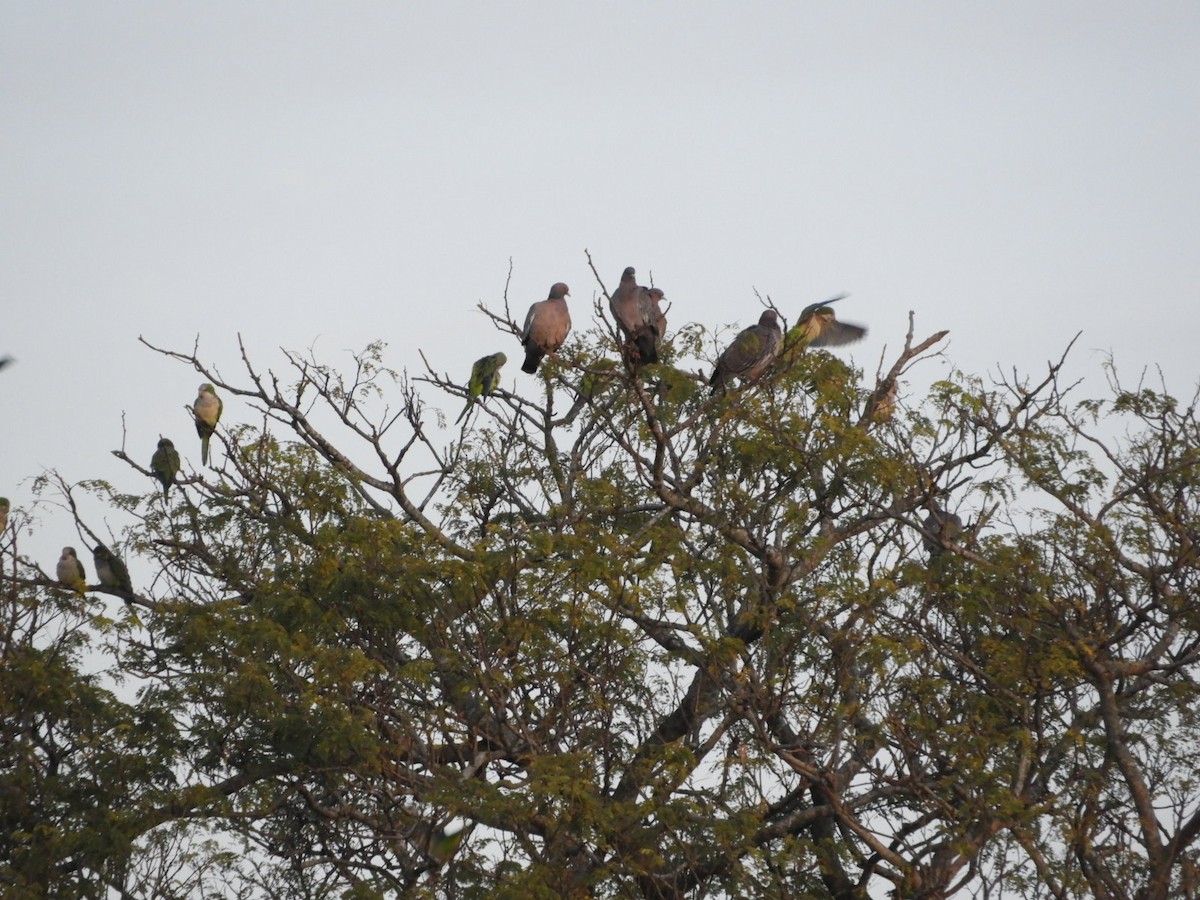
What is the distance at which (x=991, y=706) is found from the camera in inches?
280

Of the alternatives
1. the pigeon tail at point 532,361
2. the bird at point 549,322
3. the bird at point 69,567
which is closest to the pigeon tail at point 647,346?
the pigeon tail at point 532,361

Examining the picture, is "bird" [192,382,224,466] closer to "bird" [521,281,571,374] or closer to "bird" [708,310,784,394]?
"bird" [521,281,571,374]

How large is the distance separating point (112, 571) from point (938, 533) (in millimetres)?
6253

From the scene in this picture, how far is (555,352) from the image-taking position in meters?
10.4

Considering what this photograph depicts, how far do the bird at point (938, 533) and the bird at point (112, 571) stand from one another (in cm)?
588

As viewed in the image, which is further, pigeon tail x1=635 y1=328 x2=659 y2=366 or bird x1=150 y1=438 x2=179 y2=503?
bird x1=150 y1=438 x2=179 y2=503

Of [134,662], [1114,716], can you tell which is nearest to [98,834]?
[134,662]

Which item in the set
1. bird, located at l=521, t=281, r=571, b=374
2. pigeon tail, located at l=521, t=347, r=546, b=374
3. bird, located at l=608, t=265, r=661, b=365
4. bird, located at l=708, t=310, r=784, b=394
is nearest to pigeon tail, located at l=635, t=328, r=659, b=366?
bird, located at l=608, t=265, r=661, b=365

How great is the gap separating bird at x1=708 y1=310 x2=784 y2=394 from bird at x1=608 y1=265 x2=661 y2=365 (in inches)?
22.8

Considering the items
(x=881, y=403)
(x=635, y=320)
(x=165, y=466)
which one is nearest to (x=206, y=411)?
(x=165, y=466)

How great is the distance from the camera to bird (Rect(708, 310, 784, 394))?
9688mm

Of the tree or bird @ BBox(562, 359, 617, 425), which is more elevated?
bird @ BBox(562, 359, 617, 425)

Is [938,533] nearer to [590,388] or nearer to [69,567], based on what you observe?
[590,388]

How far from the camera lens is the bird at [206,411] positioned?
10625 mm
